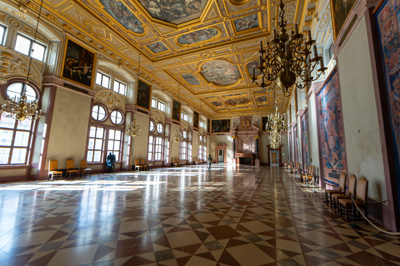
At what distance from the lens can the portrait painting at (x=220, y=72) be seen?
12.2 meters

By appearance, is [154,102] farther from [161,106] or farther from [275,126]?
[275,126]

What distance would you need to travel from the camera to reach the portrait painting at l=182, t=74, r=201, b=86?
553 inches

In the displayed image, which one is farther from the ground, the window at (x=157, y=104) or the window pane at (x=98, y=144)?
the window at (x=157, y=104)

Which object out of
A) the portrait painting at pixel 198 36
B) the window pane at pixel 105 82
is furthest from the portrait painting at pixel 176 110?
the portrait painting at pixel 198 36

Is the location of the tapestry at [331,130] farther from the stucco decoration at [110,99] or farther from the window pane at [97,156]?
the window pane at [97,156]

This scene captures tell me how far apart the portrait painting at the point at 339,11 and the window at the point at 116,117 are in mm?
11567

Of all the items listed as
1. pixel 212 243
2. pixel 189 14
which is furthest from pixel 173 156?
pixel 212 243

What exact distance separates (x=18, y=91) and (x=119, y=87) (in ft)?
18.1

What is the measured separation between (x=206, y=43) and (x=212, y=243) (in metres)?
9.87

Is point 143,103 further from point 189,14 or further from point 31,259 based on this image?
point 31,259

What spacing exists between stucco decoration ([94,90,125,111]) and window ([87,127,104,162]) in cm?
160

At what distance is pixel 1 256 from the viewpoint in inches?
79.1

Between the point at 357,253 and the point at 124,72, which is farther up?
the point at 124,72

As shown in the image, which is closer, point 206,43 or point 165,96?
point 206,43
